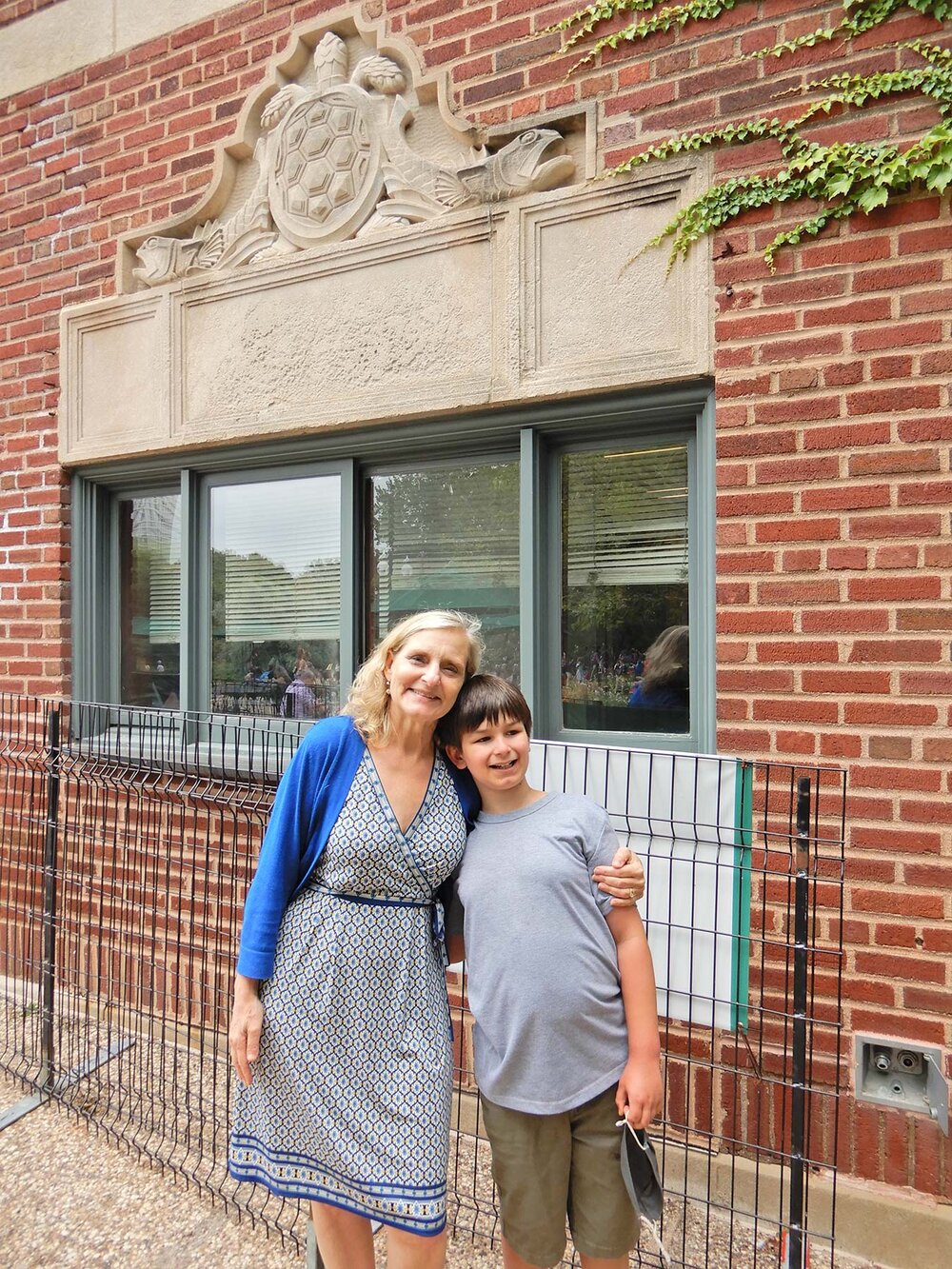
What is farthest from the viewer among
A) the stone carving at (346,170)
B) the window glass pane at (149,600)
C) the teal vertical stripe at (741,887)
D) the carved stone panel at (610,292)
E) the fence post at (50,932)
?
the window glass pane at (149,600)

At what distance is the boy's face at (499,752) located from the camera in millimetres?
1827

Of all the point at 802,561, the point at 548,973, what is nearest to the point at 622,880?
the point at 548,973

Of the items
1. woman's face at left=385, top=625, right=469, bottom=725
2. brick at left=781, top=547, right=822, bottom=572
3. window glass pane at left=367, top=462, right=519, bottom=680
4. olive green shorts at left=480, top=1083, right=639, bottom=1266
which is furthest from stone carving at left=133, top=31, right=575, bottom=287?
olive green shorts at left=480, top=1083, right=639, bottom=1266

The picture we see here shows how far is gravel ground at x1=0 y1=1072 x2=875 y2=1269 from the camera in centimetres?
247

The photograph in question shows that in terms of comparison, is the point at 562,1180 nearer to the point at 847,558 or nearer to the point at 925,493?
the point at 847,558

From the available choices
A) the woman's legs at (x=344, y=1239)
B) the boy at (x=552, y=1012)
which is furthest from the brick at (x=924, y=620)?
the woman's legs at (x=344, y=1239)

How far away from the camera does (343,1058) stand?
1.85 meters

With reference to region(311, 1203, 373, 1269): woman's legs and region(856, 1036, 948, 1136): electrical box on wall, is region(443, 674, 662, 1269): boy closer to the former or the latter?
region(311, 1203, 373, 1269): woman's legs

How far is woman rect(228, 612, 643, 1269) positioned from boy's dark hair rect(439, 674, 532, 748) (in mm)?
42

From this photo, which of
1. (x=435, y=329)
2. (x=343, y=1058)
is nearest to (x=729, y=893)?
(x=343, y=1058)

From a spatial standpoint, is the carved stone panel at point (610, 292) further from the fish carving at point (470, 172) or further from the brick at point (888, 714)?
the brick at point (888, 714)

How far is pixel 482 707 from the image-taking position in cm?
184

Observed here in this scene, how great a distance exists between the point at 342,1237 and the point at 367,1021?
56 cm

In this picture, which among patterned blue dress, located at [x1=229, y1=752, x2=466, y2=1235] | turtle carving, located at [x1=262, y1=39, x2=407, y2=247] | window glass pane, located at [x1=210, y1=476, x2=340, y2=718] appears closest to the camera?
patterned blue dress, located at [x1=229, y1=752, x2=466, y2=1235]
